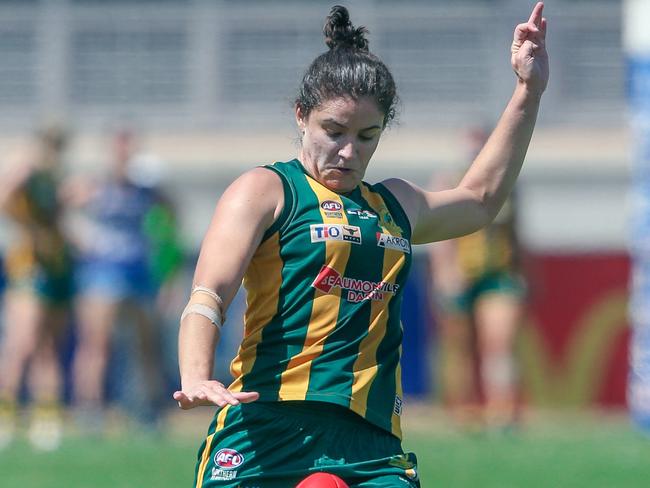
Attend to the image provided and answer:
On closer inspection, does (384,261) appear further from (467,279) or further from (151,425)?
(151,425)

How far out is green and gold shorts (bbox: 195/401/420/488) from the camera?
3908mm

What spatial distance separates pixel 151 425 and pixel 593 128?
25.5 feet

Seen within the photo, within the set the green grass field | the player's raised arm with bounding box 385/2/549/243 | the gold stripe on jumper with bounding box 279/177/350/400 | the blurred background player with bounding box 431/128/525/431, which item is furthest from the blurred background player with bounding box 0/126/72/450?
the gold stripe on jumper with bounding box 279/177/350/400

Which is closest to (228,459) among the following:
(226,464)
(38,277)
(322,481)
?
(226,464)

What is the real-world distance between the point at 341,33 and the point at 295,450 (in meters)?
1.14

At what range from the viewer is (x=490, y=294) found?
11.1 metres

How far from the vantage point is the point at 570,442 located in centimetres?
1024

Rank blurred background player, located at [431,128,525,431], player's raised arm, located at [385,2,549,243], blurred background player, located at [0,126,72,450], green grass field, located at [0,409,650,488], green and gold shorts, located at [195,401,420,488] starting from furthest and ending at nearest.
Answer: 1. blurred background player, located at [0,126,72,450]
2. blurred background player, located at [431,128,525,431]
3. green grass field, located at [0,409,650,488]
4. player's raised arm, located at [385,2,549,243]
5. green and gold shorts, located at [195,401,420,488]

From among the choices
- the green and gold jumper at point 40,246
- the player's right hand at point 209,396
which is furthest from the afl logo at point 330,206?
the green and gold jumper at point 40,246

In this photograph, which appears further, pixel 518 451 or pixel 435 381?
pixel 435 381

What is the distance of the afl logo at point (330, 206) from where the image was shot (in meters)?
4.04

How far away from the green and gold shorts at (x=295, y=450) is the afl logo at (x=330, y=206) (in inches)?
19.7

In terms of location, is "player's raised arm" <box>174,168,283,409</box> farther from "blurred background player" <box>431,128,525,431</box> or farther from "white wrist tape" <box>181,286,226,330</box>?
"blurred background player" <box>431,128,525,431</box>

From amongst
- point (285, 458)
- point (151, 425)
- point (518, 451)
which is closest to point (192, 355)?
point (285, 458)
